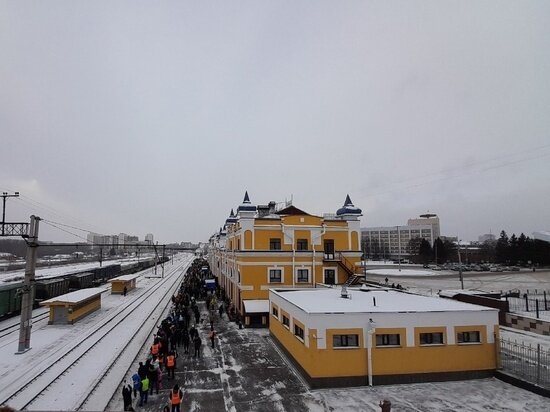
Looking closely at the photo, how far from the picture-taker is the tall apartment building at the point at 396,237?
158 m

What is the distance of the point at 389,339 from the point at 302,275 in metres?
15.1

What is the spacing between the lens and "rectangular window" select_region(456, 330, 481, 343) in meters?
16.5

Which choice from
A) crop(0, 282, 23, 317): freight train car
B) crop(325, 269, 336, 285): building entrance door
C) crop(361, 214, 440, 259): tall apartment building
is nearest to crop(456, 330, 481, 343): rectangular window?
crop(325, 269, 336, 285): building entrance door

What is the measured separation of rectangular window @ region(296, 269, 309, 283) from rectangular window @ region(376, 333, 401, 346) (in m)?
14.9

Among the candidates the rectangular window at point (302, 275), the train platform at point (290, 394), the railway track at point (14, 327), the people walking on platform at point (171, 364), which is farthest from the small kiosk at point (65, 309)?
the rectangular window at point (302, 275)

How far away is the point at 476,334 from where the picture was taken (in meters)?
16.7

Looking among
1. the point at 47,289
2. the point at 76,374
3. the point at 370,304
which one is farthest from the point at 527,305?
the point at 47,289

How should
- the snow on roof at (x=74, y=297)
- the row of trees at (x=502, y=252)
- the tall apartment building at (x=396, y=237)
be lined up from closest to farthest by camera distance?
the snow on roof at (x=74, y=297) → the row of trees at (x=502, y=252) → the tall apartment building at (x=396, y=237)

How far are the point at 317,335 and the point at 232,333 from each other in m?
11.6

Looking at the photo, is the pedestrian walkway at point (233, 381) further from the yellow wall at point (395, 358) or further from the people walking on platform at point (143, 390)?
the yellow wall at point (395, 358)

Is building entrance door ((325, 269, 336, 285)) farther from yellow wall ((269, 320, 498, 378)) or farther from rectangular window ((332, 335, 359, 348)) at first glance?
rectangular window ((332, 335, 359, 348))

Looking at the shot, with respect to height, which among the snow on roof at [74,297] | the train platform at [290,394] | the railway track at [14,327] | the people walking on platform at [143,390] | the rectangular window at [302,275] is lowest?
the railway track at [14,327]

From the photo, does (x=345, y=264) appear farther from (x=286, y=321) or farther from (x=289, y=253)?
(x=286, y=321)

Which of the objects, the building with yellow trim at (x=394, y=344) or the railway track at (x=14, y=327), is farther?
the railway track at (x=14, y=327)
